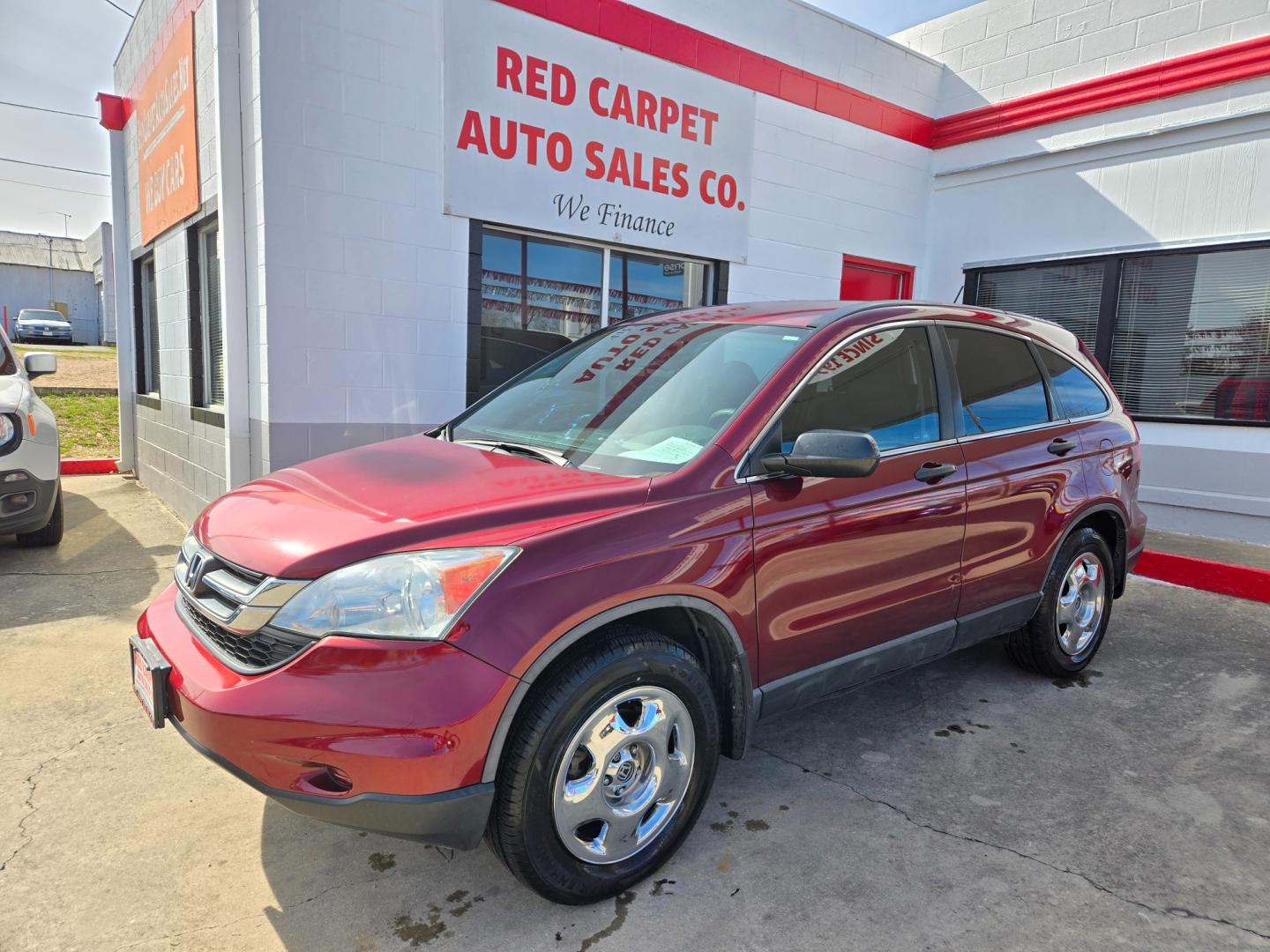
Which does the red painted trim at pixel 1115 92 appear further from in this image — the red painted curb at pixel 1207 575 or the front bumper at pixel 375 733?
the front bumper at pixel 375 733

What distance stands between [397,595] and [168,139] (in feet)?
22.0

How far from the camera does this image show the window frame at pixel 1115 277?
7051 millimetres

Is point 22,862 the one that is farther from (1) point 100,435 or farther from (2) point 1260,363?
(1) point 100,435

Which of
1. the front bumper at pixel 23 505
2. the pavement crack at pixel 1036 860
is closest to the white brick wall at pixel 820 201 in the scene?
the pavement crack at pixel 1036 860

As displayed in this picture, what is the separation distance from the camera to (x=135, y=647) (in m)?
2.54

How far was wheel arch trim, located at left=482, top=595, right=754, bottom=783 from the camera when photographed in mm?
2082

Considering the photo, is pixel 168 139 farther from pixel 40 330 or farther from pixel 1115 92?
pixel 40 330

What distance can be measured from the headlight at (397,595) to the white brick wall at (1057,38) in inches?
329

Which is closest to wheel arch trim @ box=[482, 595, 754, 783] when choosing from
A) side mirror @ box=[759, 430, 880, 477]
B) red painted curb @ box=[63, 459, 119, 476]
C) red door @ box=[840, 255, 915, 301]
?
side mirror @ box=[759, 430, 880, 477]

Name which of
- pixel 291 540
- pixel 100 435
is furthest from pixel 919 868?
pixel 100 435

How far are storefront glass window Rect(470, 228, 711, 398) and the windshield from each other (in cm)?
272

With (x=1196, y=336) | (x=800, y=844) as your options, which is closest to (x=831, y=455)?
(x=800, y=844)

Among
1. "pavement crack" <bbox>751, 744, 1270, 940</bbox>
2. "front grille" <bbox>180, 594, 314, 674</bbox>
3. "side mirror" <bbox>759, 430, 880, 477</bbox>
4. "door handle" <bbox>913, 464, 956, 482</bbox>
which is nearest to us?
"front grille" <bbox>180, 594, 314, 674</bbox>

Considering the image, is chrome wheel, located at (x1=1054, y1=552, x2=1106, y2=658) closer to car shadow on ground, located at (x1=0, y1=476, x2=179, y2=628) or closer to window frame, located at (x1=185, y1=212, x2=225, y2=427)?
car shadow on ground, located at (x1=0, y1=476, x2=179, y2=628)
